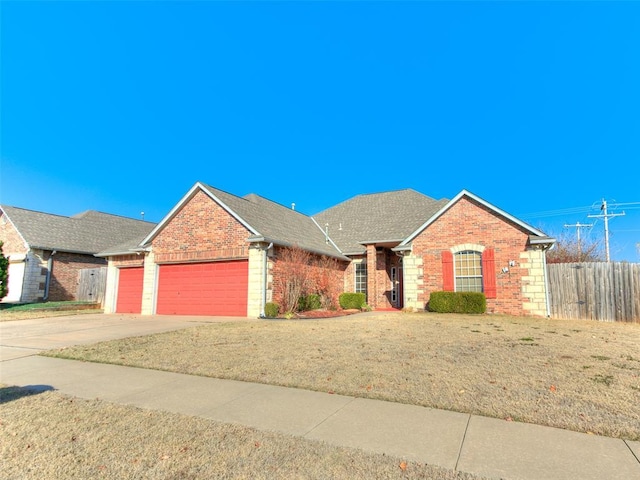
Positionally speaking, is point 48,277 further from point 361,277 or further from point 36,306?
point 361,277

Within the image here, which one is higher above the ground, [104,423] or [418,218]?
[418,218]

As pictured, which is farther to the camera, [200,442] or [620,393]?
[620,393]

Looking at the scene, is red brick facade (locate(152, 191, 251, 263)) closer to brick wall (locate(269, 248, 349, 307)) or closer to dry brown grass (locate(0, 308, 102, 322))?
brick wall (locate(269, 248, 349, 307))

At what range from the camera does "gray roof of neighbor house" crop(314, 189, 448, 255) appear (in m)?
19.9

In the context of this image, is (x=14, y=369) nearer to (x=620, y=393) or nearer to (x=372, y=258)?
(x=620, y=393)

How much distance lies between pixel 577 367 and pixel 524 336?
3.51 meters

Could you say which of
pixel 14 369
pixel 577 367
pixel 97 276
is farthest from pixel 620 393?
pixel 97 276

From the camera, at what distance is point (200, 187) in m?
16.8

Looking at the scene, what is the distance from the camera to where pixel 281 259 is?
15.8 metres

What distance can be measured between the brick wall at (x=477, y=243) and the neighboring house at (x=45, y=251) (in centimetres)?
1676

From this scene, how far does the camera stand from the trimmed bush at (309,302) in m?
15.9

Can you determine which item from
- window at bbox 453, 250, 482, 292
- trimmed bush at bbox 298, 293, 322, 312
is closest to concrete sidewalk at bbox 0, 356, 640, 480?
trimmed bush at bbox 298, 293, 322, 312

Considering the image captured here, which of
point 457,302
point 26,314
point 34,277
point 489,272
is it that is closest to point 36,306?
point 26,314

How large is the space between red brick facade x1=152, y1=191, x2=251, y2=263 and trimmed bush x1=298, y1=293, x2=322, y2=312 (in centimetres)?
324
